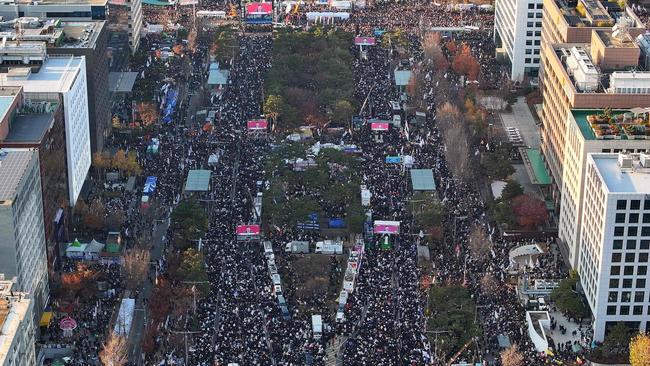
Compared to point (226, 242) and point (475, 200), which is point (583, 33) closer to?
point (475, 200)

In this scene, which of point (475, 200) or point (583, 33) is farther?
point (583, 33)

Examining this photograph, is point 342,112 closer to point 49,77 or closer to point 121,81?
point 121,81

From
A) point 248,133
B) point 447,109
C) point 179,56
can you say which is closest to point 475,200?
point 447,109

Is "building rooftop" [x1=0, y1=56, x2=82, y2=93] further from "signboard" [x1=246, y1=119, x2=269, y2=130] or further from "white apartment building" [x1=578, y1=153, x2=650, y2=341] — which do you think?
"white apartment building" [x1=578, y1=153, x2=650, y2=341]

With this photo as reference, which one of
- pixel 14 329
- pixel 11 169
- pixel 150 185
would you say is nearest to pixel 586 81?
pixel 150 185

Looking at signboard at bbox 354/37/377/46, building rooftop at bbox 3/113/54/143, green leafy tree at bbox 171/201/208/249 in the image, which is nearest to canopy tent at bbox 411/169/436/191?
green leafy tree at bbox 171/201/208/249

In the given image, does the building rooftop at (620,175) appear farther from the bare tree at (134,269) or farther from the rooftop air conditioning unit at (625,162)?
the bare tree at (134,269)
